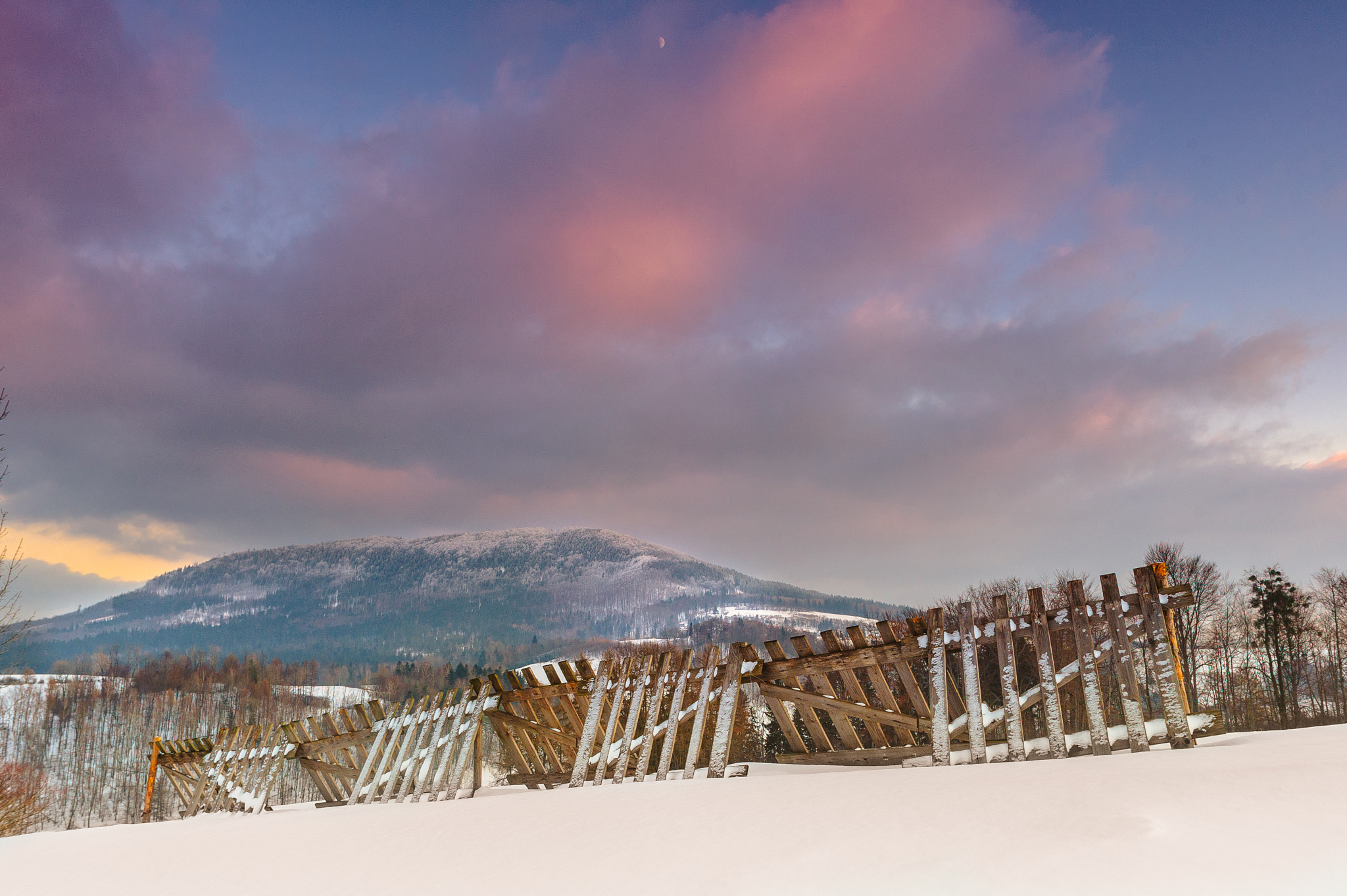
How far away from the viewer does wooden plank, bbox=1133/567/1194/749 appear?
631 cm

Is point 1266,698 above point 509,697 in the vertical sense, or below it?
below

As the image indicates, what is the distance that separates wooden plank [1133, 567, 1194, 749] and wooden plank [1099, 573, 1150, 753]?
0.58 feet

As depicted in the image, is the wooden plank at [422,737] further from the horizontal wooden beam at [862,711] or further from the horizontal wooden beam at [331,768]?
the horizontal wooden beam at [862,711]

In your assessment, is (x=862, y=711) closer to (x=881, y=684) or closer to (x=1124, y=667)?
(x=881, y=684)

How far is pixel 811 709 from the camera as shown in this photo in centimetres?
876

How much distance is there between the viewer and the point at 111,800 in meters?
88.9

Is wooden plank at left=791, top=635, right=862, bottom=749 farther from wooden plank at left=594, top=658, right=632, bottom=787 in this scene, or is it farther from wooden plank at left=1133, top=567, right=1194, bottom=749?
wooden plank at left=1133, top=567, right=1194, bottom=749

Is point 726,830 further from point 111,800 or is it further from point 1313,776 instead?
point 111,800

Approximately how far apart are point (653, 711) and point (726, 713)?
3.21 feet

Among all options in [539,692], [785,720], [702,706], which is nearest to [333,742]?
[539,692]

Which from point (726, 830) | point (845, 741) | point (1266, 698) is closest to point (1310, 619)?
point (1266, 698)

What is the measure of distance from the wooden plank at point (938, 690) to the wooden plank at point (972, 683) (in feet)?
0.63

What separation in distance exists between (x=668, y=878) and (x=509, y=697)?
8451 millimetres

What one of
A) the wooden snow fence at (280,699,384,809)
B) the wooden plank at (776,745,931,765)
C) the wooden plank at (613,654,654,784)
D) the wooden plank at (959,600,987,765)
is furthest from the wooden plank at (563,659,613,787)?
the wooden snow fence at (280,699,384,809)
